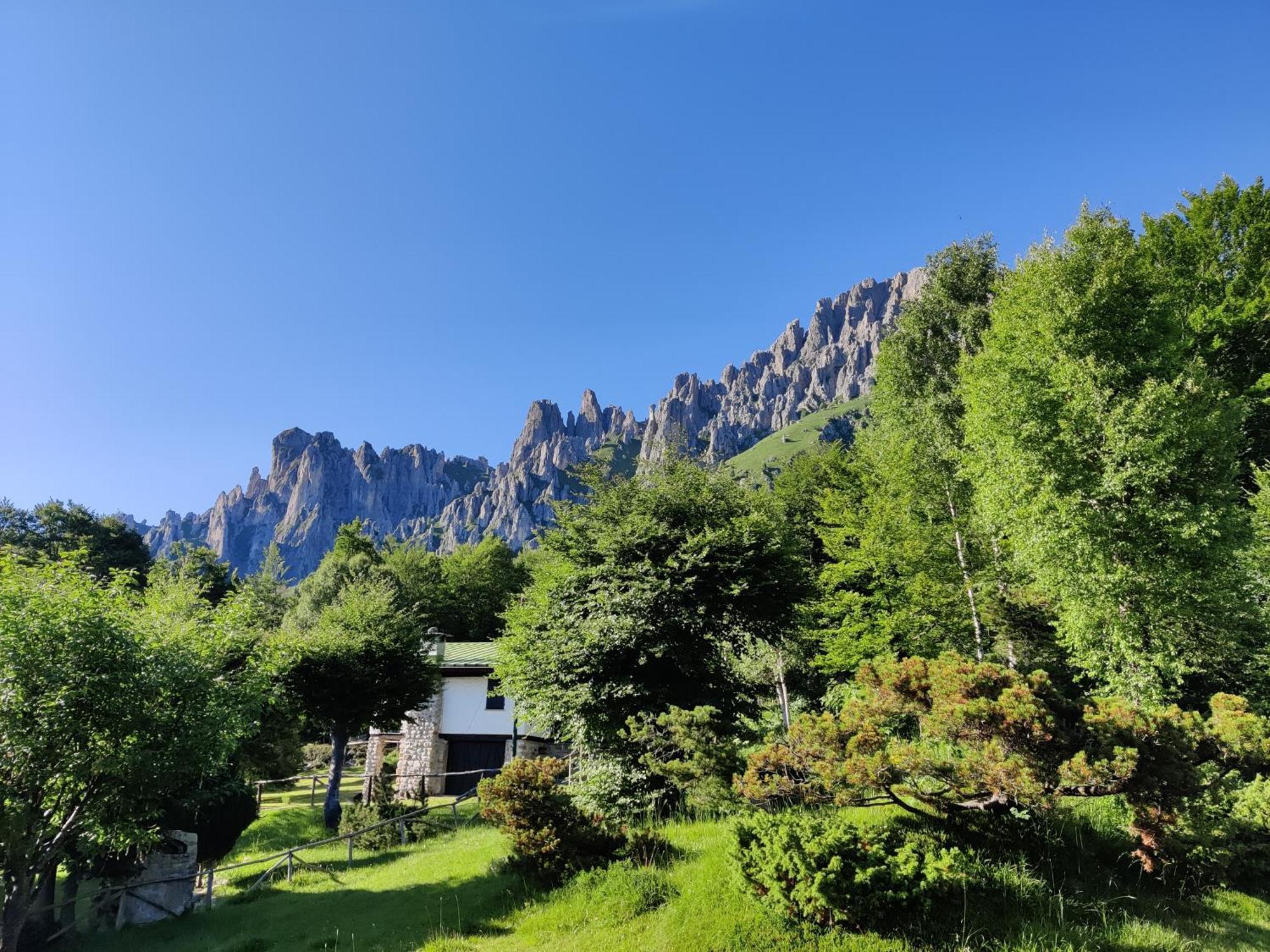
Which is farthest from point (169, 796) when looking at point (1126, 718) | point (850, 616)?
point (850, 616)

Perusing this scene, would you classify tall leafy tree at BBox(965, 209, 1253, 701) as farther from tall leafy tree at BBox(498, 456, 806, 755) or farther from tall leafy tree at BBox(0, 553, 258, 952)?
tall leafy tree at BBox(0, 553, 258, 952)

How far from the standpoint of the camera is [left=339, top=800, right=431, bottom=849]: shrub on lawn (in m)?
19.3

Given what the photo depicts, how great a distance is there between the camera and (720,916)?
24.7 feet

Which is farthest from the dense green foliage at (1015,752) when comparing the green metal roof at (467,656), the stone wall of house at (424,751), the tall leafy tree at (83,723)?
the stone wall of house at (424,751)

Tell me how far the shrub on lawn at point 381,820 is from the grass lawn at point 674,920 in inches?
237

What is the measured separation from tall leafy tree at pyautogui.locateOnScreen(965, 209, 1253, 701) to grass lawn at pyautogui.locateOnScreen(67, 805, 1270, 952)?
6686 millimetres

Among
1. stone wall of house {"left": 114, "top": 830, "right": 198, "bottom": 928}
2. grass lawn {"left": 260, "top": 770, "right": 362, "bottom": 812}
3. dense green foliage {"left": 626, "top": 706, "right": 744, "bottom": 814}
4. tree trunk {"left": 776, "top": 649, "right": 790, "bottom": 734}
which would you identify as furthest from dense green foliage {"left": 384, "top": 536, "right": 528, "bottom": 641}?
dense green foliage {"left": 626, "top": 706, "right": 744, "bottom": 814}

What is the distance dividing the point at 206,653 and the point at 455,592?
50493 millimetres

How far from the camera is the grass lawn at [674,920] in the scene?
272 inches

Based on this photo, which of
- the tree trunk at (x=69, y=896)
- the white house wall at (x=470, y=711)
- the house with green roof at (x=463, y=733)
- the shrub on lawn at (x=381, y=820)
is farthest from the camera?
the white house wall at (x=470, y=711)

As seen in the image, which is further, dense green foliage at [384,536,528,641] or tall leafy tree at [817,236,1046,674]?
dense green foliage at [384,536,528,641]

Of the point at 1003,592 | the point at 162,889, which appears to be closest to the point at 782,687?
the point at 1003,592

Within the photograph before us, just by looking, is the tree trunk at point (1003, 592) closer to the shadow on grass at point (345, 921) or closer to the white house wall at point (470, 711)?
the shadow on grass at point (345, 921)

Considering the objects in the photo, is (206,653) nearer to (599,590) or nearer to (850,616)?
(599,590)
